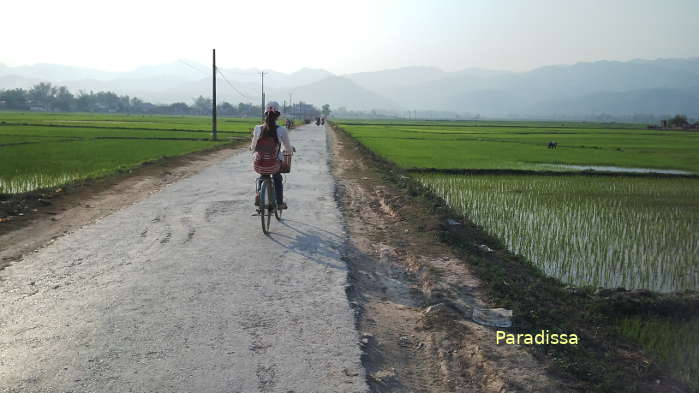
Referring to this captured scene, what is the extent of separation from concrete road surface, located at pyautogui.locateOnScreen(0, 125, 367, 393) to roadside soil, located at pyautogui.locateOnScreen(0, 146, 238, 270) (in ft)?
1.43

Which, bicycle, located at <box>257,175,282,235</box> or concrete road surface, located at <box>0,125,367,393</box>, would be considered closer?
concrete road surface, located at <box>0,125,367,393</box>

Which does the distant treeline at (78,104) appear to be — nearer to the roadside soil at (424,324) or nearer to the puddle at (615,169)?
the puddle at (615,169)

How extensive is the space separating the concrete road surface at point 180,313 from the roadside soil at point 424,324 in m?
0.23

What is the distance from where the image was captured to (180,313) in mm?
4570

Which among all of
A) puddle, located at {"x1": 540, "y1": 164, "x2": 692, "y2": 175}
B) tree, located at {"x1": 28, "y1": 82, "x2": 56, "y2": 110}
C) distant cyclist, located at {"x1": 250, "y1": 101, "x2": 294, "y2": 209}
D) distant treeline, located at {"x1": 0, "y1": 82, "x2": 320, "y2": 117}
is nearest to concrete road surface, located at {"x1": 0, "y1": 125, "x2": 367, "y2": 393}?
distant cyclist, located at {"x1": 250, "y1": 101, "x2": 294, "y2": 209}

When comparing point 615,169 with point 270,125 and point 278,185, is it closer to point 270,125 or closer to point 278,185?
point 278,185

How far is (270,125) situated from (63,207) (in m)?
4.78

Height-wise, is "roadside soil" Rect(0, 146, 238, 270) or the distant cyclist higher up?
Answer: the distant cyclist

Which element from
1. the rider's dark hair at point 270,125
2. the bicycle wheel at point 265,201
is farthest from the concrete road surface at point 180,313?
the rider's dark hair at point 270,125

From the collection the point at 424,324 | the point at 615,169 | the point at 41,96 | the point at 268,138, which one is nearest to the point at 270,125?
the point at 268,138

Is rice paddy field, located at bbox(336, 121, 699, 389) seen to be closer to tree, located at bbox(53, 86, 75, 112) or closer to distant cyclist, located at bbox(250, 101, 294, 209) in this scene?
distant cyclist, located at bbox(250, 101, 294, 209)

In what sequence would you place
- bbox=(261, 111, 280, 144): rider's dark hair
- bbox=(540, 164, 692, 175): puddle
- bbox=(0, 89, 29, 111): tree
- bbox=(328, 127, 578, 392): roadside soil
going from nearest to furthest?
bbox=(328, 127, 578, 392): roadside soil < bbox=(261, 111, 280, 144): rider's dark hair < bbox=(540, 164, 692, 175): puddle < bbox=(0, 89, 29, 111): tree

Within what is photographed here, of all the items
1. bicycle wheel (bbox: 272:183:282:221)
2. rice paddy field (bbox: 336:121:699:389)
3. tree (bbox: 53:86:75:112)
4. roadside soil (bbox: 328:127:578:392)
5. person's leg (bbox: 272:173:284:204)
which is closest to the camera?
roadside soil (bbox: 328:127:578:392)

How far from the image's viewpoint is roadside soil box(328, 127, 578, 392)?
3.67m
